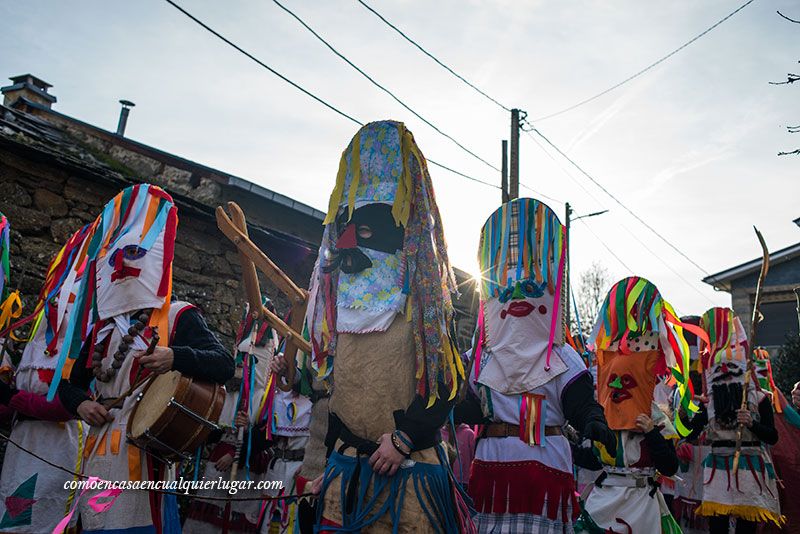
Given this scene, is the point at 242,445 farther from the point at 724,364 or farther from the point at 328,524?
the point at 724,364

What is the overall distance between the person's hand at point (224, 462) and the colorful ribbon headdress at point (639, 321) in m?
3.84

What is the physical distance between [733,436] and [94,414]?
6.36 m

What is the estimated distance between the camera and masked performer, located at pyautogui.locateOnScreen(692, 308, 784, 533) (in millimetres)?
6852

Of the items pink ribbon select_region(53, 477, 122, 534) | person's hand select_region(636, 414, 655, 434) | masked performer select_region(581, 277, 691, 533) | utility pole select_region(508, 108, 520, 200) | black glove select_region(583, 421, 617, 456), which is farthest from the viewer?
utility pole select_region(508, 108, 520, 200)

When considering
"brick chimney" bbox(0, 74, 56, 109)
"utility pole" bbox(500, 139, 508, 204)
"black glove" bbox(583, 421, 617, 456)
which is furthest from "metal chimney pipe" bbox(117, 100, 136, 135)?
"black glove" bbox(583, 421, 617, 456)

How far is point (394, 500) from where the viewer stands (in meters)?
3.02

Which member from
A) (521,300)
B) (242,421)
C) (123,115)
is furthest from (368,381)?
(123,115)

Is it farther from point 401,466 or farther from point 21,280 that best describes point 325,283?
point 21,280

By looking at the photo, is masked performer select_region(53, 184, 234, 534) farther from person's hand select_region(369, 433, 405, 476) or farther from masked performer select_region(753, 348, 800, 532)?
masked performer select_region(753, 348, 800, 532)

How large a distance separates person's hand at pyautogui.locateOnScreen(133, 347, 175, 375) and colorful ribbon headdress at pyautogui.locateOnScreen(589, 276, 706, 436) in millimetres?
3754

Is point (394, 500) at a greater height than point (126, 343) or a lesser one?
lesser

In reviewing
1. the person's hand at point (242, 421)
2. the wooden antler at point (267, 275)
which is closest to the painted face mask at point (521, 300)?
the wooden antler at point (267, 275)

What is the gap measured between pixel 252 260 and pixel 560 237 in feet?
7.18

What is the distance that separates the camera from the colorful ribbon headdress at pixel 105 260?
4234 millimetres
